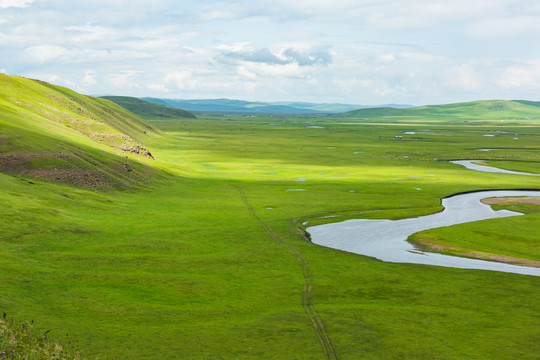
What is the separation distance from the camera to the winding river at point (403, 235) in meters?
59.3

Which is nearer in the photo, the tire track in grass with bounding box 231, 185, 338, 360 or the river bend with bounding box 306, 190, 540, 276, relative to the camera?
the tire track in grass with bounding box 231, 185, 338, 360

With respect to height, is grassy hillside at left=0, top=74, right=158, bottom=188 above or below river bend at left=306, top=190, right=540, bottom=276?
above

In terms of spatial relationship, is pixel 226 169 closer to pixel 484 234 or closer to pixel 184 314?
pixel 484 234

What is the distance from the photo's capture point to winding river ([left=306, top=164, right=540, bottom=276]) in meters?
59.3

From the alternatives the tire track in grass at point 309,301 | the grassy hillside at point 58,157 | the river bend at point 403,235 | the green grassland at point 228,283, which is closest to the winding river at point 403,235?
the river bend at point 403,235

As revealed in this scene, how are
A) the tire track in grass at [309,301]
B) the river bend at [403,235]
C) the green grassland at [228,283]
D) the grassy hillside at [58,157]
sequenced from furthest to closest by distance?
the grassy hillside at [58,157] → the river bend at [403,235] → the green grassland at [228,283] → the tire track in grass at [309,301]

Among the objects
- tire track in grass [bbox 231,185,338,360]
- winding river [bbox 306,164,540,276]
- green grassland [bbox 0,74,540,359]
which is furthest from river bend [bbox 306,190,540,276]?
tire track in grass [bbox 231,185,338,360]

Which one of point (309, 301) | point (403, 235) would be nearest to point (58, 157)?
point (403, 235)

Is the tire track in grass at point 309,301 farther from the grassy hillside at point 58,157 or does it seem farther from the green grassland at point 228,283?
the grassy hillside at point 58,157

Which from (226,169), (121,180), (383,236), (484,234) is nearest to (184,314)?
(383,236)

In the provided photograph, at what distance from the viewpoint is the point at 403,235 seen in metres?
73.1

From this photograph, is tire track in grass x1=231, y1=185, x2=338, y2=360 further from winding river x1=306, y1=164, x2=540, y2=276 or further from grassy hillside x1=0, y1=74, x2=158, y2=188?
grassy hillside x1=0, y1=74, x2=158, y2=188

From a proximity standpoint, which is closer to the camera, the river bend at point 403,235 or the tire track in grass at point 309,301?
the tire track in grass at point 309,301

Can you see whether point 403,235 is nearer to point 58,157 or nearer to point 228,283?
point 228,283
